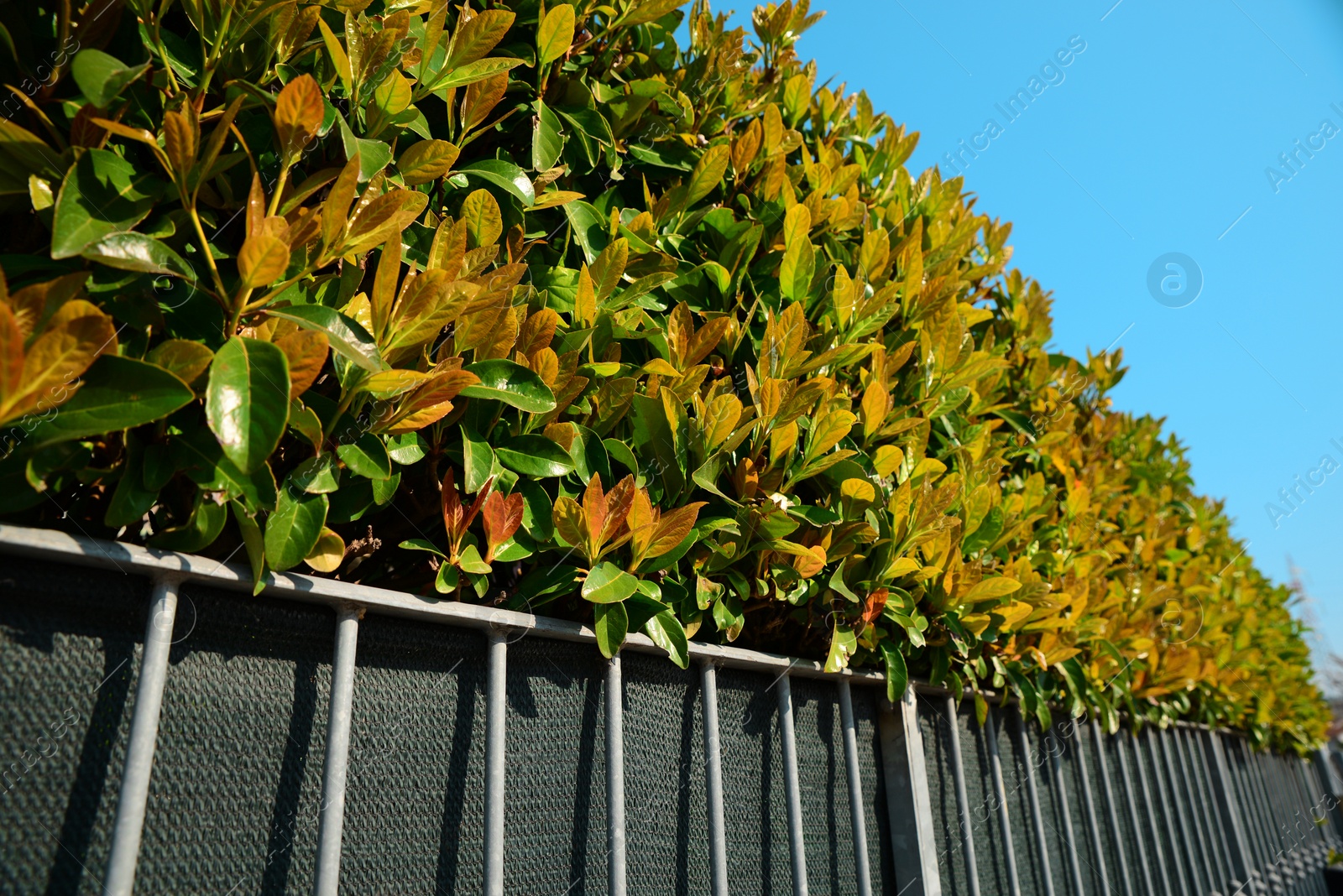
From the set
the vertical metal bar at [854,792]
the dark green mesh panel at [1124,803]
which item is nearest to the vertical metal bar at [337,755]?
the vertical metal bar at [854,792]

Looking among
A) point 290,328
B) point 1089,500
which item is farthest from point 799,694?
point 1089,500

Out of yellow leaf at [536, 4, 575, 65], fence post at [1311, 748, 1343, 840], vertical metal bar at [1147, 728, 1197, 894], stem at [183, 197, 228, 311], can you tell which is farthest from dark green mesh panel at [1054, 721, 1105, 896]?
fence post at [1311, 748, 1343, 840]

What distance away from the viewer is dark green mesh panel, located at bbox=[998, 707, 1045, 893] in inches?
108

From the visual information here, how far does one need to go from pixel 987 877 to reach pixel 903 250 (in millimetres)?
1862

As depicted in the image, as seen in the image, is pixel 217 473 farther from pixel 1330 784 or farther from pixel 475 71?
pixel 1330 784

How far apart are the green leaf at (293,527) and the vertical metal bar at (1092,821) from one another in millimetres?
2903

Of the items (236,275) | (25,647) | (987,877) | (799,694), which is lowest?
(987,877)

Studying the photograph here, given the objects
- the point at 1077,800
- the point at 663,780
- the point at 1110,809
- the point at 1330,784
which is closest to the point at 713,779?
the point at 663,780

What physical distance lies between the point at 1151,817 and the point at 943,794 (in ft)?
6.42

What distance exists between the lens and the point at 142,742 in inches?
39.3

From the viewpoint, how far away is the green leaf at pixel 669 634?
156cm

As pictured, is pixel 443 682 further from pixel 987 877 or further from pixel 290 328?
pixel 987 877

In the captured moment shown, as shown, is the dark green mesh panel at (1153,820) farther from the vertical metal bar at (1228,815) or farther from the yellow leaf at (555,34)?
the yellow leaf at (555,34)

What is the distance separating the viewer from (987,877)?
2547 millimetres
